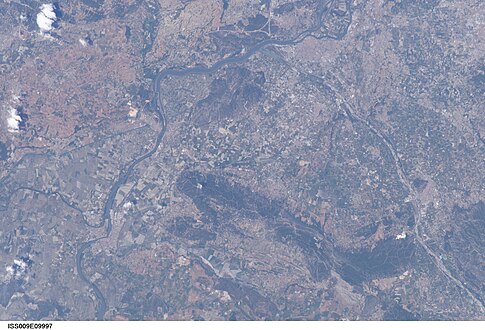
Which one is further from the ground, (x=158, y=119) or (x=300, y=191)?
(x=158, y=119)

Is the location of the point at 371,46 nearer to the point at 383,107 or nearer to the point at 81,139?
the point at 383,107

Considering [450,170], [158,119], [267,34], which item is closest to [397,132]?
[450,170]

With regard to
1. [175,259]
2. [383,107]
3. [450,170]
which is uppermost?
[383,107]

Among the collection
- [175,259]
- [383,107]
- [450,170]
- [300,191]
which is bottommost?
[175,259]

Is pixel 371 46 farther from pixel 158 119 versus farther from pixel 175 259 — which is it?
pixel 175 259

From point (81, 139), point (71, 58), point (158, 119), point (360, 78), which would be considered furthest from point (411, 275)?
point (71, 58)

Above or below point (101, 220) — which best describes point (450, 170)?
above

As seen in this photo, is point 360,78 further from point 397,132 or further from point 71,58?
point 71,58
